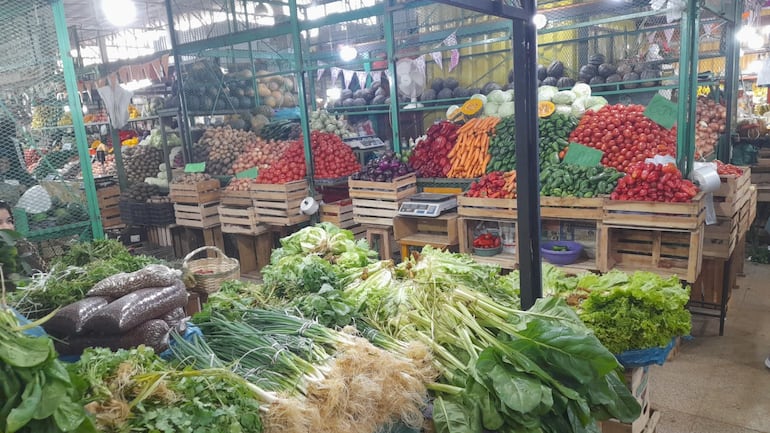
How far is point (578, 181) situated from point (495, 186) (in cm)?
77

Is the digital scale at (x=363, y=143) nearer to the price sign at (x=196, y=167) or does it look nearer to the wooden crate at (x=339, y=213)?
the wooden crate at (x=339, y=213)

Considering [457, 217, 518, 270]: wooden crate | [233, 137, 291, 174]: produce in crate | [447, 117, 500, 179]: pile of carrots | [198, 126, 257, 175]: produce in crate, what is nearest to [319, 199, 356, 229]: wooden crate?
[233, 137, 291, 174]: produce in crate

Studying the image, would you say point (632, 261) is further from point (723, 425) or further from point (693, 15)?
point (693, 15)

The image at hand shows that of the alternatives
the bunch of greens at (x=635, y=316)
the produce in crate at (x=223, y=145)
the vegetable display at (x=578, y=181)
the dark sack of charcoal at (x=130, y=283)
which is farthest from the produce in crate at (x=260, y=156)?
the bunch of greens at (x=635, y=316)

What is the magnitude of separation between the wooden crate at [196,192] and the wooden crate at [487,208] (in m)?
3.73

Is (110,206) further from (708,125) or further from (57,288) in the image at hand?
(708,125)

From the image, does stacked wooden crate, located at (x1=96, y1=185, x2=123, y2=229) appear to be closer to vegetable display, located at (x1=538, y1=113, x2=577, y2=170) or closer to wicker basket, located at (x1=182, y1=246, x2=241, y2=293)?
wicker basket, located at (x1=182, y1=246, x2=241, y2=293)

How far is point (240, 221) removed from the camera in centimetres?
706

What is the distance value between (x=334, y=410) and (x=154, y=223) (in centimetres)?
694

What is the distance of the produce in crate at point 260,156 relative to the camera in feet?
24.8

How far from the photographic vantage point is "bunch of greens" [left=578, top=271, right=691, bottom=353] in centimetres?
272

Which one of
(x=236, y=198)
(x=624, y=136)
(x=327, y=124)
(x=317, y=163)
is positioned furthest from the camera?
(x=327, y=124)

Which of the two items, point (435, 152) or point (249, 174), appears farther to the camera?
point (249, 174)

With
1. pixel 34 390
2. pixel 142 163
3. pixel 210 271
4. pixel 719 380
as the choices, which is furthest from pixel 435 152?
pixel 34 390
